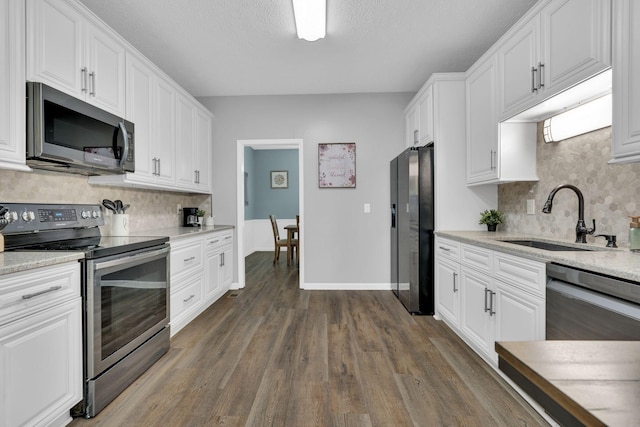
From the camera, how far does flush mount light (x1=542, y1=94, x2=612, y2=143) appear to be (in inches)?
72.2

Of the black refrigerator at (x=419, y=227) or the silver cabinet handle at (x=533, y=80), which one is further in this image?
the black refrigerator at (x=419, y=227)

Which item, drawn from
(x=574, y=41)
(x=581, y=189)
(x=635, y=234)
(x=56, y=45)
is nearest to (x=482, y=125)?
(x=581, y=189)

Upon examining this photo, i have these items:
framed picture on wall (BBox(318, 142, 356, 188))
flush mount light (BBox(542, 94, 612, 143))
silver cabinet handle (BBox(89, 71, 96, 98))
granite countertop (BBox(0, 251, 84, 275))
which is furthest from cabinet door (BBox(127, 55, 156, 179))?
flush mount light (BBox(542, 94, 612, 143))

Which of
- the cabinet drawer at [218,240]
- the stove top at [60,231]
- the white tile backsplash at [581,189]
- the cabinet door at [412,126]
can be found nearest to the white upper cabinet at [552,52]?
the white tile backsplash at [581,189]

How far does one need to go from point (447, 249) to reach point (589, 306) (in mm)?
1466

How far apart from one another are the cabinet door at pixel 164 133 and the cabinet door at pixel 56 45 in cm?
86

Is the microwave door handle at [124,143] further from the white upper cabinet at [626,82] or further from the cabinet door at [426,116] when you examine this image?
the white upper cabinet at [626,82]

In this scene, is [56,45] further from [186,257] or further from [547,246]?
[547,246]

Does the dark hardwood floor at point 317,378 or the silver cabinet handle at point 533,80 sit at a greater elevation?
the silver cabinet handle at point 533,80

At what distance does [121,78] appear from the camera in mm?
2344

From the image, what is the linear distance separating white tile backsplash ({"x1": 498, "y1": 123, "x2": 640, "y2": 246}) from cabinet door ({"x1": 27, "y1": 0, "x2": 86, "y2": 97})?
323cm

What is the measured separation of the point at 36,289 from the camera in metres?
1.34

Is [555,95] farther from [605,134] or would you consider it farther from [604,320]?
[604,320]

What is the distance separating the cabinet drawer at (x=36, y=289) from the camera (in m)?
1.22
